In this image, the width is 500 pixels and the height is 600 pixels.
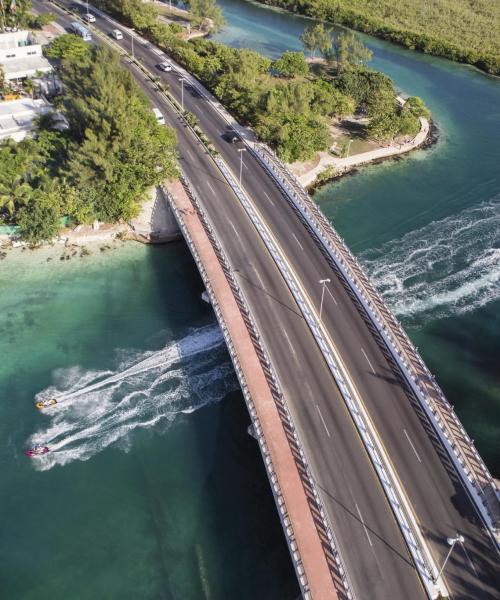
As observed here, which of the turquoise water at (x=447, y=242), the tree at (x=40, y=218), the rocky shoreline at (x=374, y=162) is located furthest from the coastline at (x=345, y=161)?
the tree at (x=40, y=218)

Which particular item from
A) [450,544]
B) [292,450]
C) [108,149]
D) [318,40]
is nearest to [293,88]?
[108,149]

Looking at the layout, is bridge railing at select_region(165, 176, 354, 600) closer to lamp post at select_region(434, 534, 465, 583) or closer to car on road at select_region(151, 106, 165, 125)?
lamp post at select_region(434, 534, 465, 583)

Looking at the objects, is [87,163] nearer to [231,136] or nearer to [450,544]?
[231,136]

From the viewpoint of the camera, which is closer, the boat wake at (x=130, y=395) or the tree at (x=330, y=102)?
the boat wake at (x=130, y=395)

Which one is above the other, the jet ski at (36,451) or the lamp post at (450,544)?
the lamp post at (450,544)

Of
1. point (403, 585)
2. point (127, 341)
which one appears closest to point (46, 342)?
point (127, 341)

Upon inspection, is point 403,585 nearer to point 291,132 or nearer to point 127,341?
point 127,341

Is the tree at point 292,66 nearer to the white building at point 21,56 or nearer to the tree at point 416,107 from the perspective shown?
the tree at point 416,107

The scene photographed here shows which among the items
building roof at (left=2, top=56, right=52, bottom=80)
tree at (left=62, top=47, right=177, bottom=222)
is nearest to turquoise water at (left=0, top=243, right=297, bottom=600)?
tree at (left=62, top=47, right=177, bottom=222)
